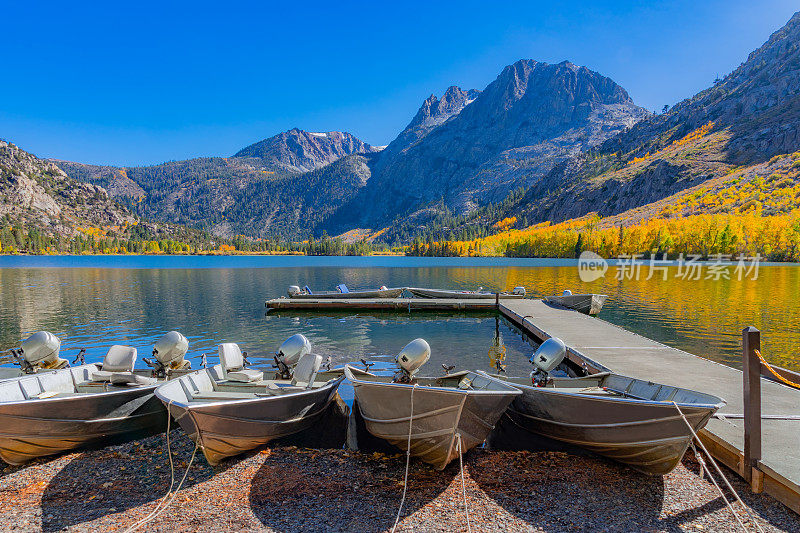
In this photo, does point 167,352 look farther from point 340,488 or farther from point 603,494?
point 603,494

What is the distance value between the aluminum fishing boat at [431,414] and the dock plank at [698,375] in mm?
4101

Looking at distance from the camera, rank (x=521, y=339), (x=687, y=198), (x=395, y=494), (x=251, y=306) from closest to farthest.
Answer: (x=395, y=494)
(x=521, y=339)
(x=251, y=306)
(x=687, y=198)

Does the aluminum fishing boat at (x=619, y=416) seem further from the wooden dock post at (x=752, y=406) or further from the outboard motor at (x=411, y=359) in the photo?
the outboard motor at (x=411, y=359)

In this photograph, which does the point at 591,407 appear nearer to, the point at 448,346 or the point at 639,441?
the point at 639,441

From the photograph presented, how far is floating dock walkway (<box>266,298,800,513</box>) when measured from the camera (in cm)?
707

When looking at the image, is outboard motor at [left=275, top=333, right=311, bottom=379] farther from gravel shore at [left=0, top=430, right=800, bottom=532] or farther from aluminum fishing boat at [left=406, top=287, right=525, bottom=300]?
aluminum fishing boat at [left=406, top=287, right=525, bottom=300]

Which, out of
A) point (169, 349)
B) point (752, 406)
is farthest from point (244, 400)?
point (752, 406)

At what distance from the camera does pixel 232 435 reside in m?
8.54

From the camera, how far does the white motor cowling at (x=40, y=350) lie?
1166 cm

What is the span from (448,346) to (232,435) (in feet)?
53.3

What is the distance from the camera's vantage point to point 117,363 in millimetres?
11516

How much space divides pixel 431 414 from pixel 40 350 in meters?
10.7

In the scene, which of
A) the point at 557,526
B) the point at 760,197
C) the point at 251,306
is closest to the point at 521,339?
the point at 557,526

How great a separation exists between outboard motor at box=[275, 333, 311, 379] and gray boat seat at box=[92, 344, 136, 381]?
3.66 meters
